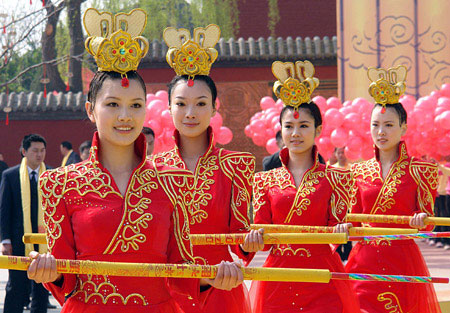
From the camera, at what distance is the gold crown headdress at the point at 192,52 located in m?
3.82

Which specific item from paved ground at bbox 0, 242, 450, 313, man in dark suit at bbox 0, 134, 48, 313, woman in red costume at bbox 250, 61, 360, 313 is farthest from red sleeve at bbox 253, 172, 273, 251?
man in dark suit at bbox 0, 134, 48, 313

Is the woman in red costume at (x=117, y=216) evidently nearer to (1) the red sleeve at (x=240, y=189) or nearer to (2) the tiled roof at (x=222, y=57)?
(1) the red sleeve at (x=240, y=189)

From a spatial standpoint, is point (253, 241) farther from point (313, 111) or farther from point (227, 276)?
point (313, 111)

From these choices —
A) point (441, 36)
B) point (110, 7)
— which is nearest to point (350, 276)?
point (441, 36)

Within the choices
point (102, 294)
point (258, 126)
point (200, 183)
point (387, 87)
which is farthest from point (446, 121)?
point (102, 294)

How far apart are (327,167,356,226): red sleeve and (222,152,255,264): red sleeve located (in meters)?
0.79

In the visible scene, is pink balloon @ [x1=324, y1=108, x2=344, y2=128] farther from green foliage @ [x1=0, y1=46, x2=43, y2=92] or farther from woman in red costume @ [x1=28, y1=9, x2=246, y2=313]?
green foliage @ [x1=0, y1=46, x2=43, y2=92]

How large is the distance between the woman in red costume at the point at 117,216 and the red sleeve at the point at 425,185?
2.80 metres

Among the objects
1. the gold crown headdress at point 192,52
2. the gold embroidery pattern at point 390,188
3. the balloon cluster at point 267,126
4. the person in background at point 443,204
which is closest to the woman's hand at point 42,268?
the gold crown headdress at point 192,52

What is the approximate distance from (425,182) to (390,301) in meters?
0.79

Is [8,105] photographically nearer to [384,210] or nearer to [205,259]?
[384,210]

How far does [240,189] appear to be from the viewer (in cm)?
372

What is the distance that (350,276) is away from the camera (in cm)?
279

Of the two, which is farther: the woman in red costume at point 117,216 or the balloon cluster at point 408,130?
the balloon cluster at point 408,130
